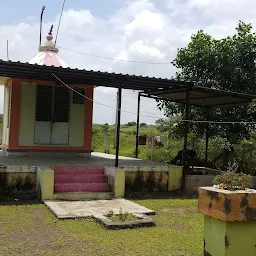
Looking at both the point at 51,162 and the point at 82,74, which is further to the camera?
the point at 51,162

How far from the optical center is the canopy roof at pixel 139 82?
9336mm

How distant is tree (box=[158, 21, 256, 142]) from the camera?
42.7ft

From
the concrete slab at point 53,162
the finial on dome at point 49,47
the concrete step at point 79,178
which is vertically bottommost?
the concrete step at point 79,178

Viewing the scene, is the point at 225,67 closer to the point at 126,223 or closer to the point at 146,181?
the point at 146,181

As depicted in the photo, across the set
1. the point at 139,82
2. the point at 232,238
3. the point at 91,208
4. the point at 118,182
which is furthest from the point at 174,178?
the point at 232,238

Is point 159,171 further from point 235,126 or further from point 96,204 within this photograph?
point 235,126

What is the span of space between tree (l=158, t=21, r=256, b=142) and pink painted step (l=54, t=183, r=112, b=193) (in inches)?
232

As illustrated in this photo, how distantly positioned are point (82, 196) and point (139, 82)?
362 cm

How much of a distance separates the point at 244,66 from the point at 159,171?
5339mm

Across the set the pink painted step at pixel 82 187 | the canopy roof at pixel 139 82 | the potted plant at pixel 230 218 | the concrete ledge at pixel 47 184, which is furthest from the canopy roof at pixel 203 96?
the potted plant at pixel 230 218

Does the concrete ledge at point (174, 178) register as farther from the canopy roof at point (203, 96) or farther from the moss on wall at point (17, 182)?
the moss on wall at point (17, 182)

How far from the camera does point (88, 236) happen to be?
591 centimetres

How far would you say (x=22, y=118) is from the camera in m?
12.2

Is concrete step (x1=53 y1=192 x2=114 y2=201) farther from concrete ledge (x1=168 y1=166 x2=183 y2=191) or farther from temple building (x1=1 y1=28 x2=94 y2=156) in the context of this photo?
temple building (x1=1 y1=28 x2=94 y2=156)
